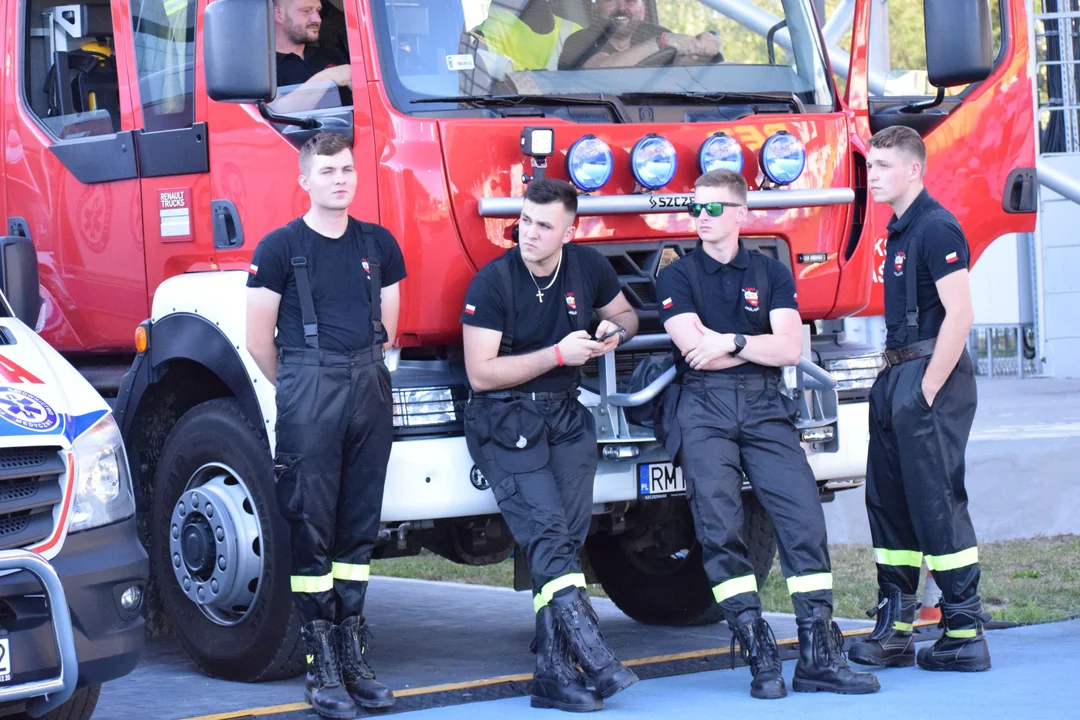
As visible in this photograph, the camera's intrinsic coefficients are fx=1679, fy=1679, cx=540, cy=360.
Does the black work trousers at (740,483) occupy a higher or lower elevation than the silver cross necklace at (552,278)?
lower

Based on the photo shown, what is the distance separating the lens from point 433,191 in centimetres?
568

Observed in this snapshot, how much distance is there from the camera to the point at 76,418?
4848 mm

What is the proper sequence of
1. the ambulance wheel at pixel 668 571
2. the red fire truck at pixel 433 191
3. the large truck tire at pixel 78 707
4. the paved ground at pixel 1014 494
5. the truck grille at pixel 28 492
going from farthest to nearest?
1. the paved ground at pixel 1014 494
2. the ambulance wheel at pixel 668 571
3. the red fire truck at pixel 433 191
4. the large truck tire at pixel 78 707
5. the truck grille at pixel 28 492

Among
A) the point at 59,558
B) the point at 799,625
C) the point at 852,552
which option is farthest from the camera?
the point at 852,552

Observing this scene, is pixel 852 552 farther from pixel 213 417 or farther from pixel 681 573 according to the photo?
pixel 213 417

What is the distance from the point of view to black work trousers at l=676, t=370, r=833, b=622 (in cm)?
582

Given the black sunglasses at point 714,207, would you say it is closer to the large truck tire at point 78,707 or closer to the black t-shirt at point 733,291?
the black t-shirt at point 733,291

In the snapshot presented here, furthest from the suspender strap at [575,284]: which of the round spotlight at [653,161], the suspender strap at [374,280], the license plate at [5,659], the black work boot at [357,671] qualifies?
the license plate at [5,659]

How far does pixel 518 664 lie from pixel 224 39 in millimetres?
2756

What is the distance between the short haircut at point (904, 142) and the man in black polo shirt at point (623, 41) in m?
0.75

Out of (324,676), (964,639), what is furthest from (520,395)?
(964,639)

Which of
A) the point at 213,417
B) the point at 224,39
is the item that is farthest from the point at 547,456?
the point at 224,39

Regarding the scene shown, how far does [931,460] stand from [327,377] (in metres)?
2.17

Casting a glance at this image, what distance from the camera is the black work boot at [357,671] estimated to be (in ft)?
18.5
